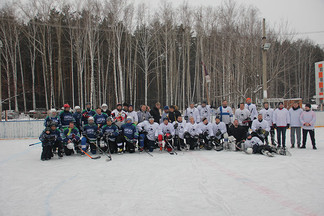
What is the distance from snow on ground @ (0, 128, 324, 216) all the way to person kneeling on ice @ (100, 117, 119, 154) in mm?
1276

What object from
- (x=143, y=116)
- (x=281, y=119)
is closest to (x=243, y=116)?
(x=281, y=119)

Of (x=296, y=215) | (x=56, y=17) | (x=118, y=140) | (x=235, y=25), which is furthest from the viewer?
(x=56, y=17)

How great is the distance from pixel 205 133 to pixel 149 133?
196 centimetres

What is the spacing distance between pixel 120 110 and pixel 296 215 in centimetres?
686

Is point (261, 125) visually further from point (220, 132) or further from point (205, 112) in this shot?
point (205, 112)

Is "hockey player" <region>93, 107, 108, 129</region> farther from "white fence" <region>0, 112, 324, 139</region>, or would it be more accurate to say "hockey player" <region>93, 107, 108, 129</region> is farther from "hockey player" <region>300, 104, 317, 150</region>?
"hockey player" <region>300, 104, 317, 150</region>

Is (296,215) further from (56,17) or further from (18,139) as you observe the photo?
(56,17)

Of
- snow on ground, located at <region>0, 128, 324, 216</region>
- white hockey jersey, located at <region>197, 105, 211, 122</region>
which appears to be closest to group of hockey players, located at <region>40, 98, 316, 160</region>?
white hockey jersey, located at <region>197, 105, 211, 122</region>

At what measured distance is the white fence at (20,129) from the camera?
12648 mm

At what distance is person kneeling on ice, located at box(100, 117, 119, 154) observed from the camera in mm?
7902

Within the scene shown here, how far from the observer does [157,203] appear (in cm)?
349

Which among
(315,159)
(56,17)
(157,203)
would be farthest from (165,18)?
(157,203)

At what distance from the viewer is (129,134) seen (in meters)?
8.00

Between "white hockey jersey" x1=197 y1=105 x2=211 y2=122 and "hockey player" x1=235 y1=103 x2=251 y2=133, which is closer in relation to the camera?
"hockey player" x1=235 y1=103 x2=251 y2=133
